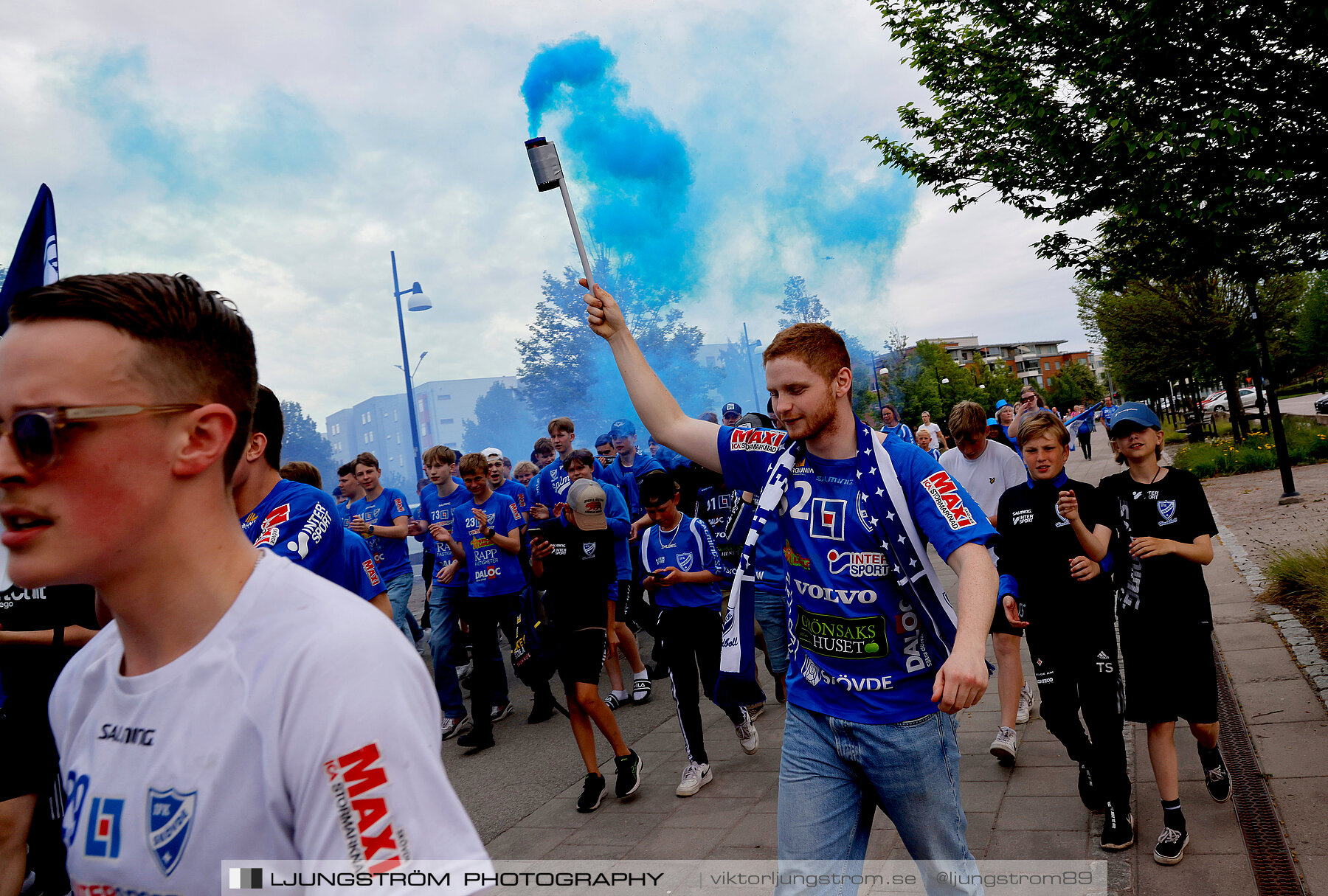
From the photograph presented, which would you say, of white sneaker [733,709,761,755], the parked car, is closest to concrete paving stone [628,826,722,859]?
white sneaker [733,709,761,755]

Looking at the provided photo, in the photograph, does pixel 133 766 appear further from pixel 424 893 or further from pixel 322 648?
pixel 424 893

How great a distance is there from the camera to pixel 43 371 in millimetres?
1129

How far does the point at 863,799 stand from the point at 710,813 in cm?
257

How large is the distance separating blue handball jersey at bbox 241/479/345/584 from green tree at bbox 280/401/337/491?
4357cm

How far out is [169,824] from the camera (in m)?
1.10

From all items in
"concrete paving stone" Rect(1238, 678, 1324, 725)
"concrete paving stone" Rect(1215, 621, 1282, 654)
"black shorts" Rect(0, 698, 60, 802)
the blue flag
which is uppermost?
the blue flag

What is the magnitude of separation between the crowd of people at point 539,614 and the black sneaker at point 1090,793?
0.04 feet

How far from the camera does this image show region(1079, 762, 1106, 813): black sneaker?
173 inches

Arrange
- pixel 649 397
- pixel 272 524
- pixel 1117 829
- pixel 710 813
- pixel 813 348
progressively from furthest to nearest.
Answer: pixel 710 813 → pixel 1117 829 → pixel 272 524 → pixel 649 397 → pixel 813 348

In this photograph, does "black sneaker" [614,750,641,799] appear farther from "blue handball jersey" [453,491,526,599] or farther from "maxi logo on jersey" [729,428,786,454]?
"maxi logo on jersey" [729,428,786,454]

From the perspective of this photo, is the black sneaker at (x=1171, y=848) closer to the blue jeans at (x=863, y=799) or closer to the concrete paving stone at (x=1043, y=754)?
the concrete paving stone at (x=1043, y=754)

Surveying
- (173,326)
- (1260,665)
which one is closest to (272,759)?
(173,326)

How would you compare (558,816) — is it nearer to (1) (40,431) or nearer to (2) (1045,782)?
(2) (1045,782)

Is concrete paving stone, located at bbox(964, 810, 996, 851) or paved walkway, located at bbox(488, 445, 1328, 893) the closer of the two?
paved walkway, located at bbox(488, 445, 1328, 893)
